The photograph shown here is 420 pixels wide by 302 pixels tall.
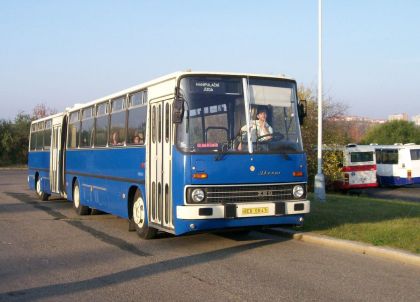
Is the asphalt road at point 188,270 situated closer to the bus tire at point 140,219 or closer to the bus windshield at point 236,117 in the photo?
the bus tire at point 140,219

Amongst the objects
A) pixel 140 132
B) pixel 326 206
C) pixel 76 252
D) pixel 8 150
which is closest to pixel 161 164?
pixel 140 132

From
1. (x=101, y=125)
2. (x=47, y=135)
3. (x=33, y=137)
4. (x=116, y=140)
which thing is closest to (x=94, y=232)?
(x=116, y=140)

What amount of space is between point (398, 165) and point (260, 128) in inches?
1076

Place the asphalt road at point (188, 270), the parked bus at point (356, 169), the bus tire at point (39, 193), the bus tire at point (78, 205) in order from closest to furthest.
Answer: the asphalt road at point (188, 270)
the bus tire at point (78, 205)
the bus tire at point (39, 193)
the parked bus at point (356, 169)

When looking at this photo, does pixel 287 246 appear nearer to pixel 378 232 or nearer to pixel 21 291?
pixel 378 232

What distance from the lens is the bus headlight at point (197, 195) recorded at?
9977 mm

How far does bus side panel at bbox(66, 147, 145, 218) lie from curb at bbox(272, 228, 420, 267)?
11.1 feet

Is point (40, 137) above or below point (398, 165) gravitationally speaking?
above

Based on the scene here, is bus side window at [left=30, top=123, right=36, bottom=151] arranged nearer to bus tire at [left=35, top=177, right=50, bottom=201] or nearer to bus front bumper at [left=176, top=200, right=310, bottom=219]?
bus tire at [left=35, top=177, right=50, bottom=201]

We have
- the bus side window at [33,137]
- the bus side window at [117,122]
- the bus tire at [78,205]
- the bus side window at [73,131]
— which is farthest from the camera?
the bus side window at [33,137]


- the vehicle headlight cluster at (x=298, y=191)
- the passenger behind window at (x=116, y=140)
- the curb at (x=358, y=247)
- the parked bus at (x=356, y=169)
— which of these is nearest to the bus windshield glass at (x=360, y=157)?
the parked bus at (x=356, y=169)

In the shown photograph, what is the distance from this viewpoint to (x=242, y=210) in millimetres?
10180

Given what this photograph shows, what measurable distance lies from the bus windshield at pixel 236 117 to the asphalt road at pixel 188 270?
1.95 metres

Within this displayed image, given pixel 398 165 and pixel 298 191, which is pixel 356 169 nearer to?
pixel 398 165
